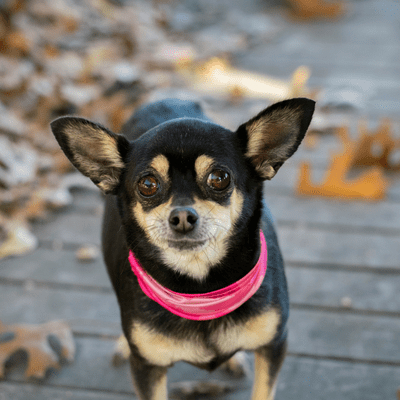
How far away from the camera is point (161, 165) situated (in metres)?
1.35

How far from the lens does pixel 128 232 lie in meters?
1.46

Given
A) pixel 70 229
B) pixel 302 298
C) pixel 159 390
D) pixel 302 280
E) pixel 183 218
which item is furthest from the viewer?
pixel 70 229

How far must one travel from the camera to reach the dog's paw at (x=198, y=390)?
1771 mm

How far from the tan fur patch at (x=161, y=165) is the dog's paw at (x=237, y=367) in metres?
0.88

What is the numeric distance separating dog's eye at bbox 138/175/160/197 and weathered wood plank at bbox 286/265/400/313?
108cm

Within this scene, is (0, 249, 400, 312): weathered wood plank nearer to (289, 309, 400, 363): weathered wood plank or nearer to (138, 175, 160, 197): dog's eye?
(289, 309, 400, 363): weathered wood plank

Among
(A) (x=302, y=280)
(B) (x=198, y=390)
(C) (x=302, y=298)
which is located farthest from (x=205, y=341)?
(A) (x=302, y=280)

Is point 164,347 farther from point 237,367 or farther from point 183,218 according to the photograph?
point 237,367

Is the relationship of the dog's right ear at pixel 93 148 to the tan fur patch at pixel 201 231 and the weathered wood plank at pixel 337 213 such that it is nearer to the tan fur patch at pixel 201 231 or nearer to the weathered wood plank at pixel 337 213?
the tan fur patch at pixel 201 231

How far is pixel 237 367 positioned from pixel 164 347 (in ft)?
1.87

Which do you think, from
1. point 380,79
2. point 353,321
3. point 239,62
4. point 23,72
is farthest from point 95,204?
point 380,79

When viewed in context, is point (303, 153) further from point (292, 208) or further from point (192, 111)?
point (192, 111)

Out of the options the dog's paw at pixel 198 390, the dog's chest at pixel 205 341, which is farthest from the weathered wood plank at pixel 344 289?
the dog's chest at pixel 205 341

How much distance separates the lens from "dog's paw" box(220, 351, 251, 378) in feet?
6.09
